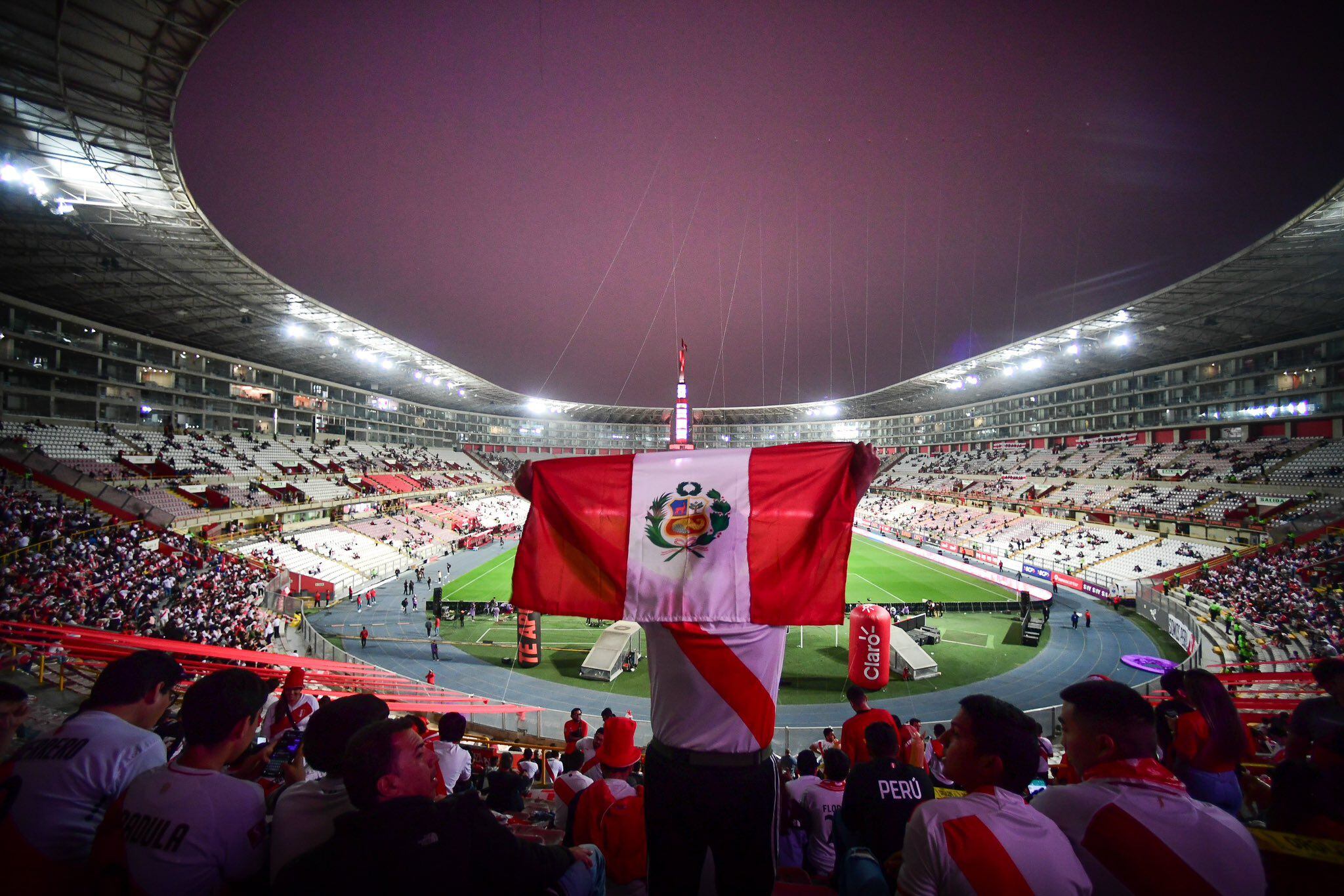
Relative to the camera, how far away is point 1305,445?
113 feet

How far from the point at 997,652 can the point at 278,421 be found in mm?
58014

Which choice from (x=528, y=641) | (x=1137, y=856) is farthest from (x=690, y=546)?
(x=528, y=641)

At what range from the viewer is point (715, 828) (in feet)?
7.44

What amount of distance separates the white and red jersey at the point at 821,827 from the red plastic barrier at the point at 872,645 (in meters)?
12.2

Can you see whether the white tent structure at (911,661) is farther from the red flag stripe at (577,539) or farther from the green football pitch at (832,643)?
the red flag stripe at (577,539)

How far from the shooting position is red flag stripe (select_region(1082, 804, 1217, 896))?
6.09ft

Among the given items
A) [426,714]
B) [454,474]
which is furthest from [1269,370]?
[454,474]

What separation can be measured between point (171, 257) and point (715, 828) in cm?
3448

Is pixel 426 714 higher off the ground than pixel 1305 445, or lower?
lower

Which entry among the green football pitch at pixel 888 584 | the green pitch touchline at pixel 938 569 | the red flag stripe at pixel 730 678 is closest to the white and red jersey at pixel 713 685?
the red flag stripe at pixel 730 678

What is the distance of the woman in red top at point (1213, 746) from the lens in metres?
3.65

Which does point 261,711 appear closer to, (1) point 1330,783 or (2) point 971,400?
(1) point 1330,783

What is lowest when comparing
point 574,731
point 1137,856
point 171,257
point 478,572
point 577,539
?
point 478,572

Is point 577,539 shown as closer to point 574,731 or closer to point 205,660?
point 574,731
